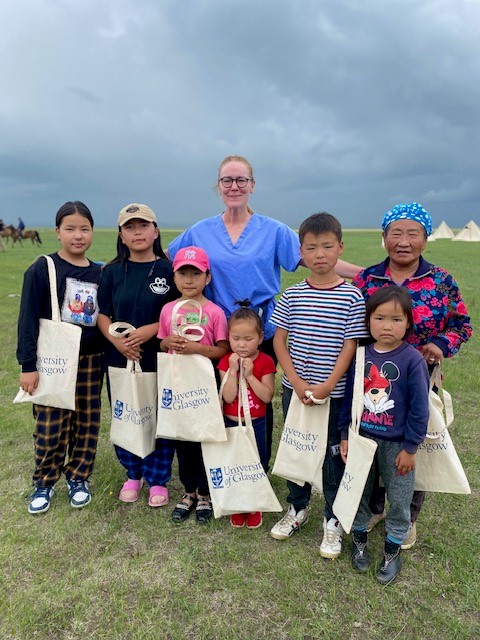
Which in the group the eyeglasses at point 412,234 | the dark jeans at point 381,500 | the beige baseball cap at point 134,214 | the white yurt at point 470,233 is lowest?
the dark jeans at point 381,500

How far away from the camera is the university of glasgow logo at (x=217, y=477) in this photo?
321 cm

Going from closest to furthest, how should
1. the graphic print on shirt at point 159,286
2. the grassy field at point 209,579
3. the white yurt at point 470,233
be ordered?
the grassy field at point 209,579
the graphic print on shirt at point 159,286
the white yurt at point 470,233

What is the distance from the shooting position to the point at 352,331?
9.11 feet

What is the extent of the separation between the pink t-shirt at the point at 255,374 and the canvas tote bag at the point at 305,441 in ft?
0.93

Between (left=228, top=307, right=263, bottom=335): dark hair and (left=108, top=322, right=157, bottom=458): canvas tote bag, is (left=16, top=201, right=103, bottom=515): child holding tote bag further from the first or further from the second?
(left=228, top=307, right=263, bottom=335): dark hair

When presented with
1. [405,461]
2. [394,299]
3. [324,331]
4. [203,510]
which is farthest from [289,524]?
[394,299]

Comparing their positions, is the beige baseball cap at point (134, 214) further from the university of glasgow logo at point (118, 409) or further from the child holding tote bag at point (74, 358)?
the university of glasgow logo at point (118, 409)

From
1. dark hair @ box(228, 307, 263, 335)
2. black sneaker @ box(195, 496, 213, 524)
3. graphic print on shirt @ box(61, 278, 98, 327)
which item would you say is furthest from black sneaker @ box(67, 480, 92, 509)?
dark hair @ box(228, 307, 263, 335)

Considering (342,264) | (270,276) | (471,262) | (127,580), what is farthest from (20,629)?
(471,262)

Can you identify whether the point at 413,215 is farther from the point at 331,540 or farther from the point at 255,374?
the point at 331,540

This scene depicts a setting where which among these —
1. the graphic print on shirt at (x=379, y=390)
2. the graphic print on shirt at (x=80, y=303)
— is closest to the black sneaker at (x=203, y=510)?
the graphic print on shirt at (x=379, y=390)

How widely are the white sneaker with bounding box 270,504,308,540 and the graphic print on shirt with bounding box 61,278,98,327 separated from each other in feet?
6.48

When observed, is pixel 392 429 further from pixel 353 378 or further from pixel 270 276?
pixel 270 276

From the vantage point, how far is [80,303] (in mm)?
3373
